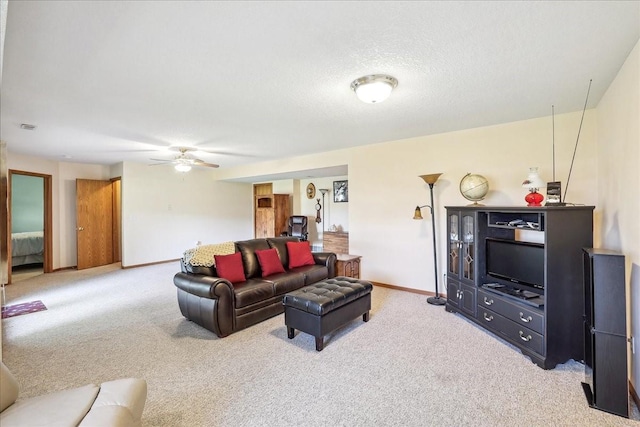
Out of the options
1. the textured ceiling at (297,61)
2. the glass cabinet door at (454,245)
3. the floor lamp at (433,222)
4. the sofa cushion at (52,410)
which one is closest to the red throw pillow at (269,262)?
the textured ceiling at (297,61)

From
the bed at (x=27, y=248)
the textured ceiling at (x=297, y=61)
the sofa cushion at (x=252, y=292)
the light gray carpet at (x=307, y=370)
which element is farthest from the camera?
the bed at (x=27, y=248)

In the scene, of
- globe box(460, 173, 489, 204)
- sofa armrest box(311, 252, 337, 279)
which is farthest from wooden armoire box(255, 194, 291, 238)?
globe box(460, 173, 489, 204)

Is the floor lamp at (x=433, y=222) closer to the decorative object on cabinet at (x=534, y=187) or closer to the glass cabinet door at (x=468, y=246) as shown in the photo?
the glass cabinet door at (x=468, y=246)

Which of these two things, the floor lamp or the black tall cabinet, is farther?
the floor lamp

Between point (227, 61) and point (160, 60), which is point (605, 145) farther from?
point (160, 60)

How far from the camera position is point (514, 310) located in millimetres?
2703

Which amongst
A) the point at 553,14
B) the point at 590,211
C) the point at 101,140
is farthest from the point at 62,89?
the point at 590,211

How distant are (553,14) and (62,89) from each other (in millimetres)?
3726

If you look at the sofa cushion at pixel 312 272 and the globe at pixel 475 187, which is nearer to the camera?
the globe at pixel 475 187

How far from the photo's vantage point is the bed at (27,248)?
245 inches

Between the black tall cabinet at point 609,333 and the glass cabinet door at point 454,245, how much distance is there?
152cm

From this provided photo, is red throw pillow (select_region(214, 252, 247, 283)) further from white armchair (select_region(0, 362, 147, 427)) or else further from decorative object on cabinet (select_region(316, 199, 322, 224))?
decorative object on cabinet (select_region(316, 199, 322, 224))

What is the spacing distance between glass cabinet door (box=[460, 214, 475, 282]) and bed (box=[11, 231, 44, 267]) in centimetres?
863

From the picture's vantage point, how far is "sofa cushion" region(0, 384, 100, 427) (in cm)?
121
